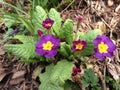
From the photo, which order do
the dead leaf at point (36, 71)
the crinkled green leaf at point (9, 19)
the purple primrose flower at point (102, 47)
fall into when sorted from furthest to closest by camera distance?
the crinkled green leaf at point (9, 19)
the dead leaf at point (36, 71)
the purple primrose flower at point (102, 47)

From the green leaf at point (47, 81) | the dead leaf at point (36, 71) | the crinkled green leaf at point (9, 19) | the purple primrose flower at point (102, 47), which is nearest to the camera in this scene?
the purple primrose flower at point (102, 47)

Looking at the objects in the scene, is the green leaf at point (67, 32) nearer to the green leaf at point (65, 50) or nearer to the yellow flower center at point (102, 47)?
the green leaf at point (65, 50)

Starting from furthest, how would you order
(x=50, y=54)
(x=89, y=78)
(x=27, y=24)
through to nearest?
(x=27, y=24) < (x=89, y=78) < (x=50, y=54)

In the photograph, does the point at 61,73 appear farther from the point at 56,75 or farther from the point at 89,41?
the point at 89,41

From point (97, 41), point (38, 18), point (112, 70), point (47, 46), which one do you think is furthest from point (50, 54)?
point (112, 70)

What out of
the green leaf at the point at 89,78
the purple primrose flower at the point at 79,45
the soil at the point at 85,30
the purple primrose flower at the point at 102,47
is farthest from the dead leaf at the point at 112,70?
the purple primrose flower at the point at 79,45
